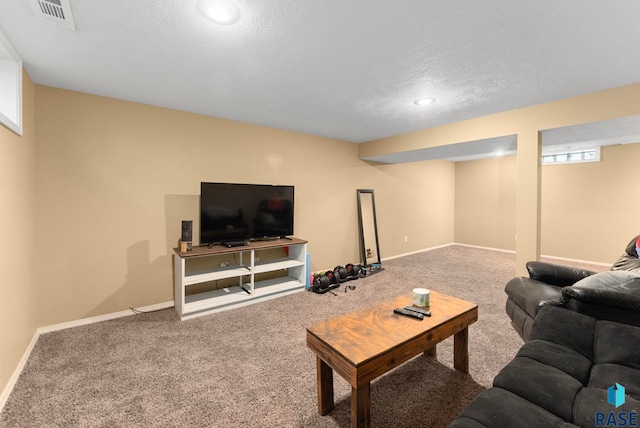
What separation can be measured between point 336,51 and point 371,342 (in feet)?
6.56

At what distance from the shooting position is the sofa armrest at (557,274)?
2.48 metres

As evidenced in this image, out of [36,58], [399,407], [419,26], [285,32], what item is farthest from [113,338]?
[419,26]

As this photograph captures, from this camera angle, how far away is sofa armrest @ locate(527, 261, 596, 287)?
2.48m

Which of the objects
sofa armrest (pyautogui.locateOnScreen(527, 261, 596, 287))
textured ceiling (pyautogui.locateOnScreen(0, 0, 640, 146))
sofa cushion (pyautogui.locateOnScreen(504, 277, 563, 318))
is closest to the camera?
textured ceiling (pyautogui.locateOnScreen(0, 0, 640, 146))

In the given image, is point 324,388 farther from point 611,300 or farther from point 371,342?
point 611,300

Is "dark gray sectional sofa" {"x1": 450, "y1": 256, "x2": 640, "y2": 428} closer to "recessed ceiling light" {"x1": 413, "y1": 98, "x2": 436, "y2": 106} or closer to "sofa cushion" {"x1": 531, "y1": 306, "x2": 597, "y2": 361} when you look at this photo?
"sofa cushion" {"x1": 531, "y1": 306, "x2": 597, "y2": 361}

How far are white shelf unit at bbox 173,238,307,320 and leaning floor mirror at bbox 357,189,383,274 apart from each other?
1664 mm

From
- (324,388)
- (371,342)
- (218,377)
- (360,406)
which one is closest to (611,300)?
(371,342)

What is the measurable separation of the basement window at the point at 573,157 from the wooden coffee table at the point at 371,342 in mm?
5442

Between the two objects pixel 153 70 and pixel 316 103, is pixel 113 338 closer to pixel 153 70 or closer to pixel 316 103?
pixel 153 70

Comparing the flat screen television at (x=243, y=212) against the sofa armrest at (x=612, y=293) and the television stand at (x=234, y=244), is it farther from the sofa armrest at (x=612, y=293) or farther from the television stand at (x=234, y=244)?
the sofa armrest at (x=612, y=293)

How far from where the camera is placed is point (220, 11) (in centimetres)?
155

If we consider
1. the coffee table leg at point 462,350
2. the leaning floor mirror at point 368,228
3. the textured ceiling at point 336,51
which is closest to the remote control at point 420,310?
the coffee table leg at point 462,350

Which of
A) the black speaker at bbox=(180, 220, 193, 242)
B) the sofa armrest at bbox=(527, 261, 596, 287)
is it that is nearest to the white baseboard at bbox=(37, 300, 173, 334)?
the black speaker at bbox=(180, 220, 193, 242)
